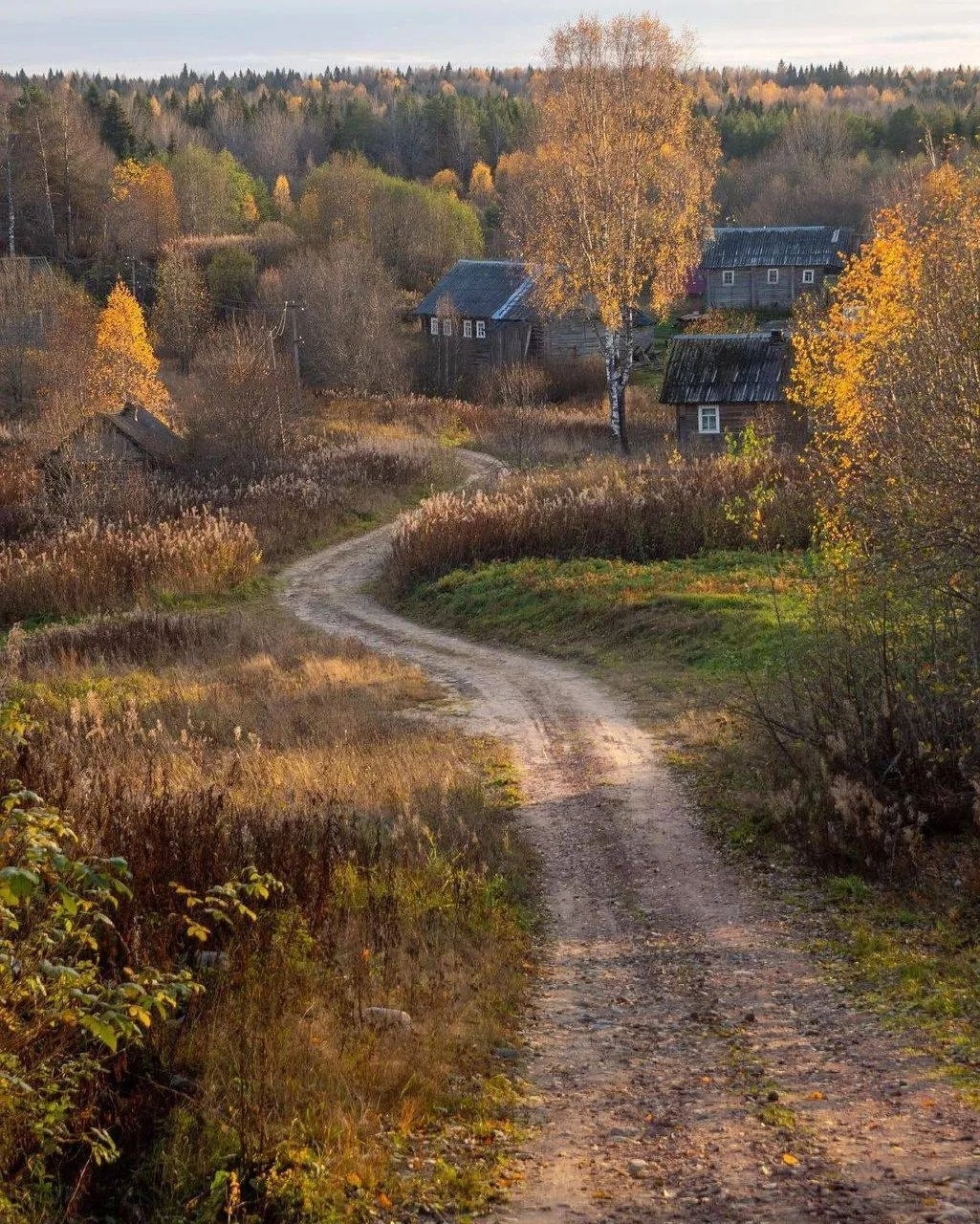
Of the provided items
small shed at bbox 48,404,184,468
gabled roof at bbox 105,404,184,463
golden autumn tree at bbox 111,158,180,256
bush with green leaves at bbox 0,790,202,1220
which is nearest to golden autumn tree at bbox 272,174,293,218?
golden autumn tree at bbox 111,158,180,256

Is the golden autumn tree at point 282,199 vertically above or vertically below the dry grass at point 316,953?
above

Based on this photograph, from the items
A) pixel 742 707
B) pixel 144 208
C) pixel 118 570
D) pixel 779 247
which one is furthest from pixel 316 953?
pixel 144 208

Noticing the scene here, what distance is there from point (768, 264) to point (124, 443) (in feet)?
148

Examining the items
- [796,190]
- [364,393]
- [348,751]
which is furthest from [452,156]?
[348,751]


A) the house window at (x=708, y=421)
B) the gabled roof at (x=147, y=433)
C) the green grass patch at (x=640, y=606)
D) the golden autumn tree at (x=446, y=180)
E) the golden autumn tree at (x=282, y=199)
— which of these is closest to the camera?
the green grass patch at (x=640, y=606)

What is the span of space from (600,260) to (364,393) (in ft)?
48.9

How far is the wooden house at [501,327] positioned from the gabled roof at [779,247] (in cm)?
1257

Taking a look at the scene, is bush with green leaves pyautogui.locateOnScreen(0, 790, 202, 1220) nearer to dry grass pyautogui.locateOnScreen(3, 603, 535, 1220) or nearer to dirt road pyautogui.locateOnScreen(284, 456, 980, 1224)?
dry grass pyautogui.locateOnScreen(3, 603, 535, 1220)

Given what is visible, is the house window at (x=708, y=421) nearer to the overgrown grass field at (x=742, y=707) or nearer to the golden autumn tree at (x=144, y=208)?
the overgrown grass field at (x=742, y=707)

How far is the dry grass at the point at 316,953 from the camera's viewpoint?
5.60 m

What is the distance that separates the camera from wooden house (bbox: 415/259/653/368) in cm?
5831

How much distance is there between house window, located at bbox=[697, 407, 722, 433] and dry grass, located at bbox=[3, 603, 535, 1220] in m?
26.5

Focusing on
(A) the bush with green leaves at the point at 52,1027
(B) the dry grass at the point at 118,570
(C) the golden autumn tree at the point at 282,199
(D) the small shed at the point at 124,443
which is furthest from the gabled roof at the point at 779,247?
(A) the bush with green leaves at the point at 52,1027

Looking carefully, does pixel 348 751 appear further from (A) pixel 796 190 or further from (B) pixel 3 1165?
(A) pixel 796 190
